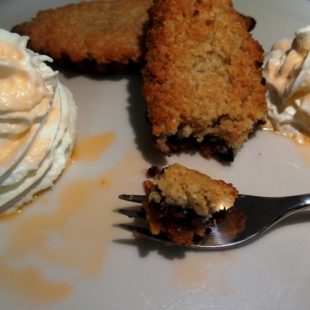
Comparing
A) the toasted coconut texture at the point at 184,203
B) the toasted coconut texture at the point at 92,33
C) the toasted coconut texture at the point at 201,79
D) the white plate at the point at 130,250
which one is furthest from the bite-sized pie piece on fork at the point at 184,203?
the toasted coconut texture at the point at 92,33

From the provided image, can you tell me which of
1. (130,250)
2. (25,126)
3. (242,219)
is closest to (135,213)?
(130,250)

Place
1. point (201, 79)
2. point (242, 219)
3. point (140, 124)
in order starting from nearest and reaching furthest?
1. point (242, 219)
2. point (201, 79)
3. point (140, 124)

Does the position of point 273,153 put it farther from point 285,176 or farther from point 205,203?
point 205,203

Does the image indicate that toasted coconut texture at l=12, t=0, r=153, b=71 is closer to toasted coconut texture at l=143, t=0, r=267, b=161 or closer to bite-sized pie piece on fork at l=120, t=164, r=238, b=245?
toasted coconut texture at l=143, t=0, r=267, b=161

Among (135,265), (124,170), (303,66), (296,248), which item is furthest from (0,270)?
(303,66)

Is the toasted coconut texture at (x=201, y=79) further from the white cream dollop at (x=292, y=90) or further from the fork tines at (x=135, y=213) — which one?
the fork tines at (x=135, y=213)

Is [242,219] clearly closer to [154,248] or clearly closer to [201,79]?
[154,248]
